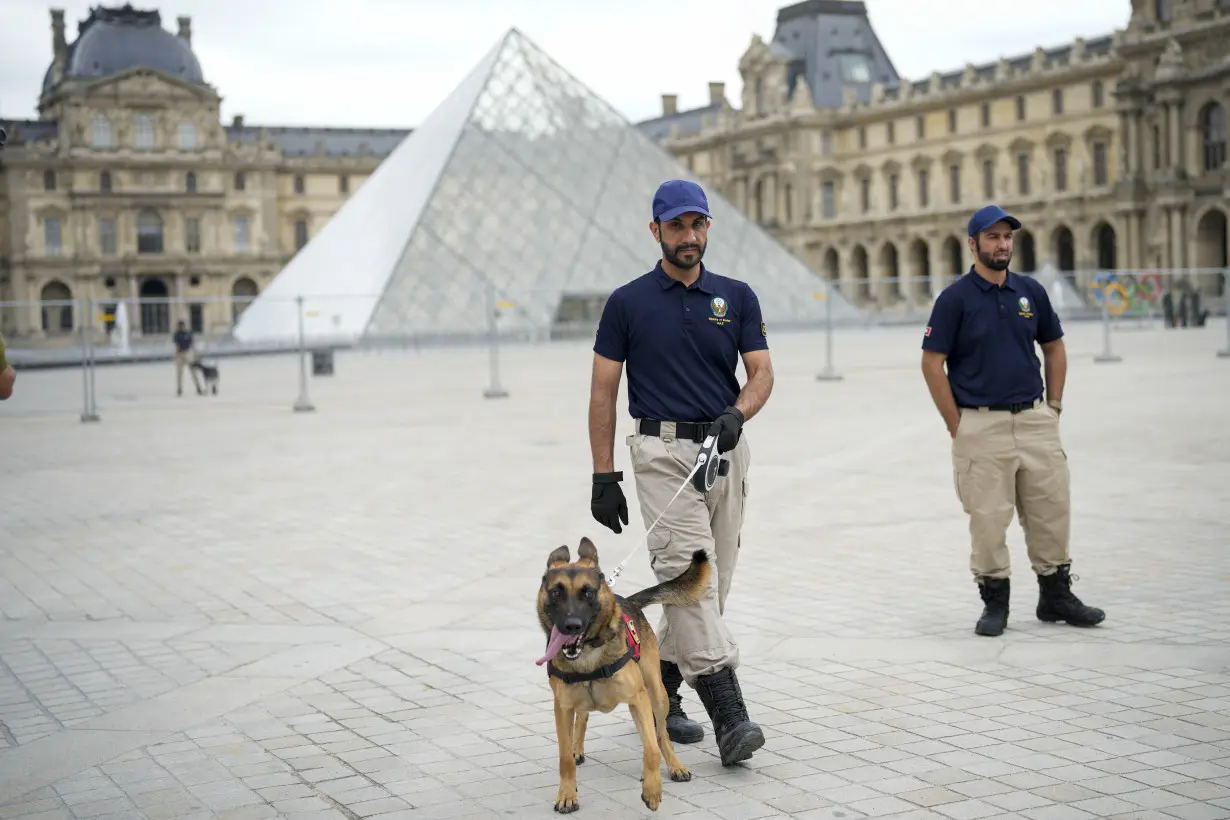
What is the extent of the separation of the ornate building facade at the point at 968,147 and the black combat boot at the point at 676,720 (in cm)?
3851

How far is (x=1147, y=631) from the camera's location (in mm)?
5430

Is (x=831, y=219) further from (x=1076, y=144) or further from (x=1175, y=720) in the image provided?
(x=1175, y=720)

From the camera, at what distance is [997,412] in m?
5.46

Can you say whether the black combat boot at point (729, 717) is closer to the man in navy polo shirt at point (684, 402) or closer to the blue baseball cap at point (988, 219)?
the man in navy polo shirt at point (684, 402)

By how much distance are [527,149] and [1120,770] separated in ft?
119

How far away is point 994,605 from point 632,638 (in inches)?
87.2

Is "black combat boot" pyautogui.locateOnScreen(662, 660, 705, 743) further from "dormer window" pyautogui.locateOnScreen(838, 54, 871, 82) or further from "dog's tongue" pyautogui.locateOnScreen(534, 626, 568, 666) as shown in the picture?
"dormer window" pyautogui.locateOnScreen(838, 54, 871, 82)

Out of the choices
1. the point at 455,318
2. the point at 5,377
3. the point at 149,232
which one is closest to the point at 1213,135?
the point at 455,318

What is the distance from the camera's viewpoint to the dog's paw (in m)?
3.75

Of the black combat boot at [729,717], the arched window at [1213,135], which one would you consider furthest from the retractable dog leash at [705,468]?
the arched window at [1213,135]

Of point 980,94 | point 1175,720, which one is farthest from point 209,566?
point 980,94

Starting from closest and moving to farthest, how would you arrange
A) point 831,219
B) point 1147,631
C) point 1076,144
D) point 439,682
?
point 439,682 < point 1147,631 < point 1076,144 < point 831,219

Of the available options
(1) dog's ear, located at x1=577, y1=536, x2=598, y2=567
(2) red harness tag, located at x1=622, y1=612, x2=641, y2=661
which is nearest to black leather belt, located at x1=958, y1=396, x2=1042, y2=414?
(2) red harness tag, located at x1=622, y1=612, x2=641, y2=661

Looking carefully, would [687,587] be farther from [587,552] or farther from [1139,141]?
[1139,141]
